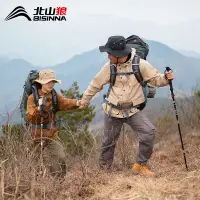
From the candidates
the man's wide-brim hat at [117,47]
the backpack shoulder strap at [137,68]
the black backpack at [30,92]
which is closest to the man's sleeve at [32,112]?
the black backpack at [30,92]

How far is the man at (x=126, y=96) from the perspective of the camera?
527 cm

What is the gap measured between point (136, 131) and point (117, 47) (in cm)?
123

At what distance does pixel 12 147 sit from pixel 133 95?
1885mm

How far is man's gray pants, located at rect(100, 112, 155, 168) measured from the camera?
5.39 metres

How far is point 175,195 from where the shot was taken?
12.5 feet

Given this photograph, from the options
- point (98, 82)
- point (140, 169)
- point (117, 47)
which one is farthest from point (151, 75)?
point (140, 169)

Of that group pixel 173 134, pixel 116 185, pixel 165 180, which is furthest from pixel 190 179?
pixel 173 134

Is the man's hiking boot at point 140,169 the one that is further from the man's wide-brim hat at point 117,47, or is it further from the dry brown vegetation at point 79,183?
the man's wide-brim hat at point 117,47

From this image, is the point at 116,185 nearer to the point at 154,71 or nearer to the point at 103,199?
the point at 103,199

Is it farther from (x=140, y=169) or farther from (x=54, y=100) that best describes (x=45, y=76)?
(x=140, y=169)

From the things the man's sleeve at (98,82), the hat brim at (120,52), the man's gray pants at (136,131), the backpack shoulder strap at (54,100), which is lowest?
the man's gray pants at (136,131)

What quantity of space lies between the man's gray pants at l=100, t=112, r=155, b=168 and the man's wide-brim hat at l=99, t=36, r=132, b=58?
0.89m

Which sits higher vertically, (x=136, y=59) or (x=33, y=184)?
(x=136, y=59)

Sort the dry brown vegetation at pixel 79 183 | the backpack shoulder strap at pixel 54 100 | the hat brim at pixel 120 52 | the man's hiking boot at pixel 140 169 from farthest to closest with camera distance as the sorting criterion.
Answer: the backpack shoulder strap at pixel 54 100 < the man's hiking boot at pixel 140 169 < the hat brim at pixel 120 52 < the dry brown vegetation at pixel 79 183
